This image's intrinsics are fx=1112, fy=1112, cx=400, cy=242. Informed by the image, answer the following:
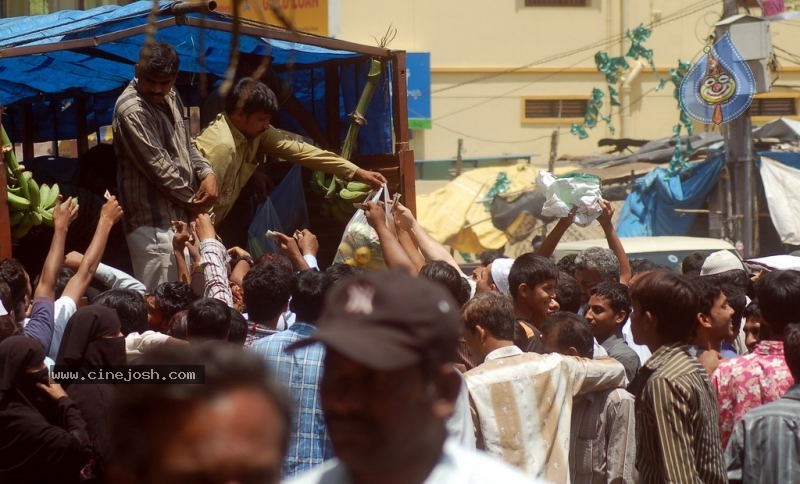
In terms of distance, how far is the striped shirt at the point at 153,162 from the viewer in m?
6.01

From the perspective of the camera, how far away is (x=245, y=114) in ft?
21.7

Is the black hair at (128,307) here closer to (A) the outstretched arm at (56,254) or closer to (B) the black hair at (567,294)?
(A) the outstretched arm at (56,254)

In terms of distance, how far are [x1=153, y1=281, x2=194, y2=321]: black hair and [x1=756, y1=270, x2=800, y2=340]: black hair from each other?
270 cm

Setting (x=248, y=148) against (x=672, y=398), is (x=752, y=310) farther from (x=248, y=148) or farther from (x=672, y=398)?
(x=248, y=148)

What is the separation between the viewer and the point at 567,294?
6055 mm

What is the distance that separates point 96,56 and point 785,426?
211 inches

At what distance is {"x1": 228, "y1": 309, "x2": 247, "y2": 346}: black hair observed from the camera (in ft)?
15.7

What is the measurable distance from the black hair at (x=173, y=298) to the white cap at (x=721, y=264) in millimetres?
3496

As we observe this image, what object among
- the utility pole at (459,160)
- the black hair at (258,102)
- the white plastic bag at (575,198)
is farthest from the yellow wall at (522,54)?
the black hair at (258,102)

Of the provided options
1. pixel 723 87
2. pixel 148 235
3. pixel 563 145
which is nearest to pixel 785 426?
pixel 148 235

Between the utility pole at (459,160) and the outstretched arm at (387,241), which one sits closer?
the outstretched arm at (387,241)

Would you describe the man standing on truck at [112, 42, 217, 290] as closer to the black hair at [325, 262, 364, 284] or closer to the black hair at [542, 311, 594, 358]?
the black hair at [325, 262, 364, 284]

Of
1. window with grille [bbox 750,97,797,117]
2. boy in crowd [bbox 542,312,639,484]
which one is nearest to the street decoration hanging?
boy in crowd [bbox 542,312,639,484]

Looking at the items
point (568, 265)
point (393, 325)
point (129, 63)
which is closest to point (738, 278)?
point (568, 265)
